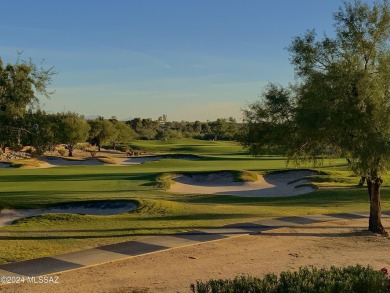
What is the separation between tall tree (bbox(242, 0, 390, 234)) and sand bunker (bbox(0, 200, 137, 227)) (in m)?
11.0

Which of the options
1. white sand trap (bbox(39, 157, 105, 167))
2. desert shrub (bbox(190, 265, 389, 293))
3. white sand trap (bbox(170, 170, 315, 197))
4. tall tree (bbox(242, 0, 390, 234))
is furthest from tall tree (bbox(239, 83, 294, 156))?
white sand trap (bbox(39, 157, 105, 167))

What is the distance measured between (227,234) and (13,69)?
9.63 m

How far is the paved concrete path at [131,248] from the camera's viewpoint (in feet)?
37.5

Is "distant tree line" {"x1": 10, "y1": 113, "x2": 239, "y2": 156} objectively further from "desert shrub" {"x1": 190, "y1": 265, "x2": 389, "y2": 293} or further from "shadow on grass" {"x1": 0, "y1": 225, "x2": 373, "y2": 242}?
"desert shrub" {"x1": 190, "y1": 265, "x2": 389, "y2": 293}

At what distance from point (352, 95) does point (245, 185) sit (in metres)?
26.3

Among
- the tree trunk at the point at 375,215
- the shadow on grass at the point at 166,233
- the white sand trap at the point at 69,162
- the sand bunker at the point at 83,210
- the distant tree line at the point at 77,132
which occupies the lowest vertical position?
the white sand trap at the point at 69,162

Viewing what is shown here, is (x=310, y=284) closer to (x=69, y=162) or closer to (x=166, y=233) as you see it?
(x=166, y=233)

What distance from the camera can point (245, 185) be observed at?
41531 mm

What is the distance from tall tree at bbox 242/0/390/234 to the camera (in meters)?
15.4

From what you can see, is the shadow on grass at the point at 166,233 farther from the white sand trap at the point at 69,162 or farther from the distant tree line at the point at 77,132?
the white sand trap at the point at 69,162

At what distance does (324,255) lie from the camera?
541 inches

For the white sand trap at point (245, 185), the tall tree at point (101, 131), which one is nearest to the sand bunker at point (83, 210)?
the white sand trap at point (245, 185)

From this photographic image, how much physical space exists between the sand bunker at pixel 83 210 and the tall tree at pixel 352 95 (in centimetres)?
1099

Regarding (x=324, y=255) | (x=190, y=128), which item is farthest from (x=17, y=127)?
(x=190, y=128)
